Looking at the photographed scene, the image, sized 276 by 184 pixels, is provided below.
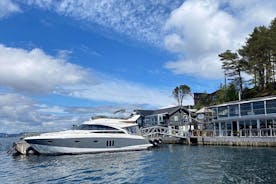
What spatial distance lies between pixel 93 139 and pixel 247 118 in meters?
19.2

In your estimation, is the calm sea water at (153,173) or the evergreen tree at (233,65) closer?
the calm sea water at (153,173)

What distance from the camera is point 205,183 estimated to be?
55.1 feet

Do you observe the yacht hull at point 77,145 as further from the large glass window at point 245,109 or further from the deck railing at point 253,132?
the large glass window at point 245,109

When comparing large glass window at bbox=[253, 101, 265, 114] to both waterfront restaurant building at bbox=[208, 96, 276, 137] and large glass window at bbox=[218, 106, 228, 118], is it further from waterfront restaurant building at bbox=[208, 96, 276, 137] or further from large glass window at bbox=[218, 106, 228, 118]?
large glass window at bbox=[218, 106, 228, 118]

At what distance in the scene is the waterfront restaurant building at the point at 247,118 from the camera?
1451 inches

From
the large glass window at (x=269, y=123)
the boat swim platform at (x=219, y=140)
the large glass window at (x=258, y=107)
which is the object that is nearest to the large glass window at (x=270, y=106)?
the large glass window at (x=258, y=107)

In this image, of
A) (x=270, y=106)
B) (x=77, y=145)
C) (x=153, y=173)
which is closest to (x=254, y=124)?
(x=270, y=106)

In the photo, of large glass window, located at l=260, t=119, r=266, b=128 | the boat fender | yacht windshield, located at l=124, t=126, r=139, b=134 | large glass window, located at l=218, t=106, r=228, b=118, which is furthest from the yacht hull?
large glass window, located at l=260, t=119, r=266, b=128

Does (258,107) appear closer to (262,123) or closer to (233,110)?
(262,123)

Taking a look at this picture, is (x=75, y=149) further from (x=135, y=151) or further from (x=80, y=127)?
(x=135, y=151)

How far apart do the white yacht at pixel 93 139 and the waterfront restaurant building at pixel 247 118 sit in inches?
432

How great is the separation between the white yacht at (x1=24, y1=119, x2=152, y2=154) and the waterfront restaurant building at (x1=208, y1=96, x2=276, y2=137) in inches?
432

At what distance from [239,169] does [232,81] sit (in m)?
40.2

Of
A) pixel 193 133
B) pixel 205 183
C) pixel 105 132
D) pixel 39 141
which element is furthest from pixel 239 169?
pixel 193 133
